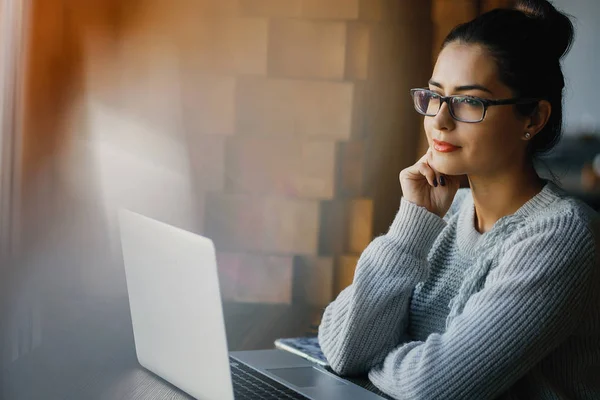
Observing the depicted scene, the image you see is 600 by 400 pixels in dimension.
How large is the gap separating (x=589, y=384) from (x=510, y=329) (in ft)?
0.74

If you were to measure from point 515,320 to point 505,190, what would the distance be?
29 cm

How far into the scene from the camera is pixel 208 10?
118 inches

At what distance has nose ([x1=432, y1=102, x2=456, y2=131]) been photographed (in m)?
1.51

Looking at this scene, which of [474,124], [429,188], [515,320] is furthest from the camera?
[429,188]

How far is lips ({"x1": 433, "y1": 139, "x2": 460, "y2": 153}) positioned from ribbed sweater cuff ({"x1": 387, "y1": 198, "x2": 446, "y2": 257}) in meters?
0.15

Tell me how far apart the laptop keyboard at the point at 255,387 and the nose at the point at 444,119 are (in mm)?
532

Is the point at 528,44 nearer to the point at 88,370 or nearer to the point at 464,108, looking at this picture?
the point at 464,108

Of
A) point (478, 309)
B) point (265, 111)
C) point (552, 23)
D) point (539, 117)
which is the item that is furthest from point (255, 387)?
point (265, 111)

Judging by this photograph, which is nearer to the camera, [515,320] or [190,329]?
[190,329]

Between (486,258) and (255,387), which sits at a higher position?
(486,258)

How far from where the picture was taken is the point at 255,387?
55.1 inches

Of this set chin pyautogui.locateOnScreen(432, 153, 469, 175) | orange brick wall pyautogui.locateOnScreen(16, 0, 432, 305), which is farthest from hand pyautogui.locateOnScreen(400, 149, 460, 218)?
orange brick wall pyautogui.locateOnScreen(16, 0, 432, 305)

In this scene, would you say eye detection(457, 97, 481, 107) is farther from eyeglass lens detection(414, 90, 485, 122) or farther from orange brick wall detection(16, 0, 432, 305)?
orange brick wall detection(16, 0, 432, 305)

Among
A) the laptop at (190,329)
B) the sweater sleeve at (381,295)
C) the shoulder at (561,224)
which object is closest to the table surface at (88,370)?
the laptop at (190,329)
